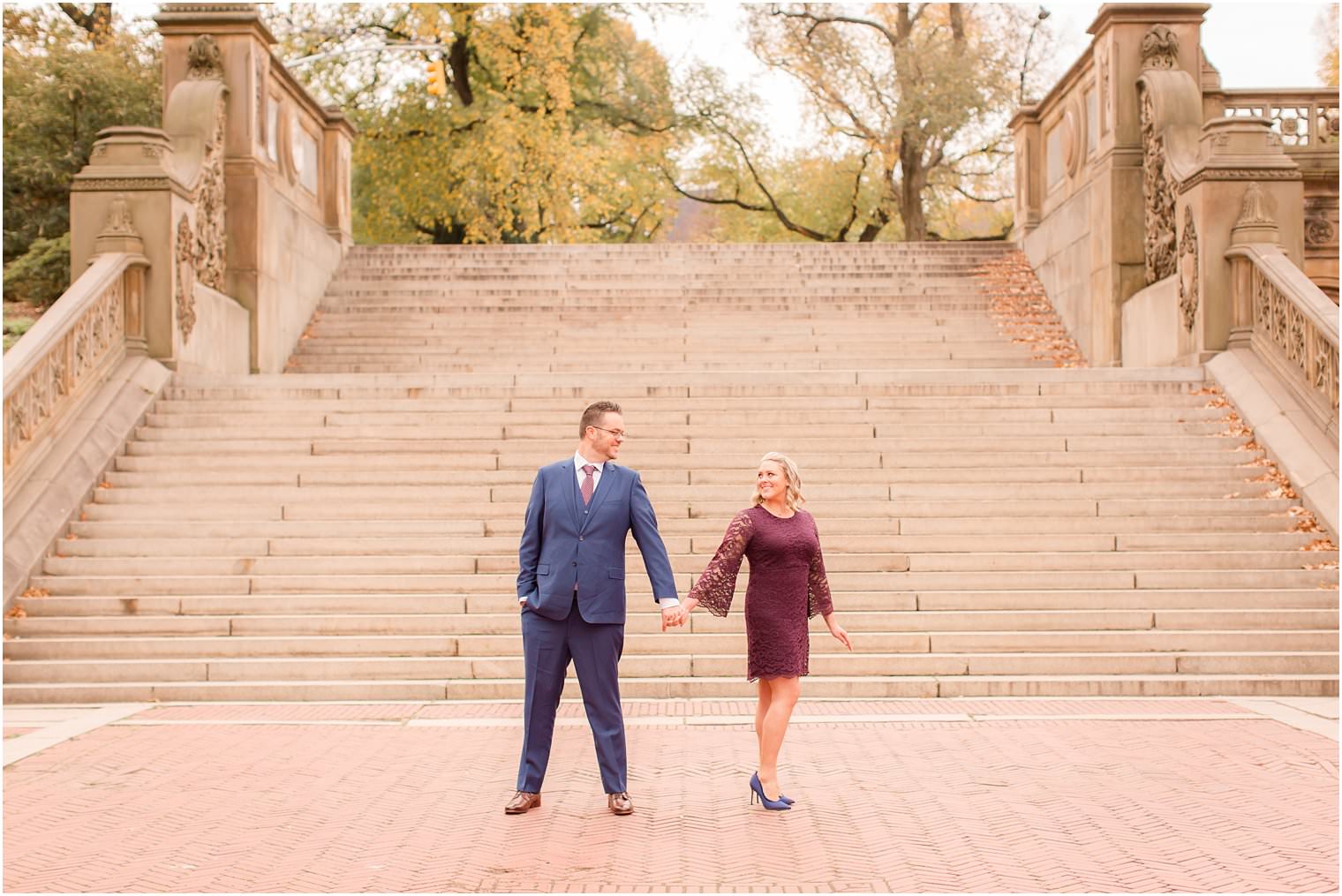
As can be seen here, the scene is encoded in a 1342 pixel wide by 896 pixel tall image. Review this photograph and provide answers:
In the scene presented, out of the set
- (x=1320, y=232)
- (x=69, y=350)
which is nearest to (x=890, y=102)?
(x=1320, y=232)

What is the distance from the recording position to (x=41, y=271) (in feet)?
72.3

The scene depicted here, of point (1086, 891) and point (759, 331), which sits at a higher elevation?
point (759, 331)

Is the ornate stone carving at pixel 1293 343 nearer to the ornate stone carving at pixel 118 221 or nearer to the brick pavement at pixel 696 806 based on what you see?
the brick pavement at pixel 696 806

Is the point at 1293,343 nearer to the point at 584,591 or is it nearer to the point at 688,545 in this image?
the point at 688,545

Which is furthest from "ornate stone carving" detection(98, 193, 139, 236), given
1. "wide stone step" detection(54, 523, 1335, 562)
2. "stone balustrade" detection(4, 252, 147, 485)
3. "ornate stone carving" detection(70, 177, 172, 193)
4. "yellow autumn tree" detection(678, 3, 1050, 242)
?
"yellow autumn tree" detection(678, 3, 1050, 242)

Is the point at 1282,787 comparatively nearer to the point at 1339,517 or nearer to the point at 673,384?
the point at 1339,517

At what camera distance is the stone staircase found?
9.45 m

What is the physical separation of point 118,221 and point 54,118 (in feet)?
36.6

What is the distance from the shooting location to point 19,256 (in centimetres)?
2302

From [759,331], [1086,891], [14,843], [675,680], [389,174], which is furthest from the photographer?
[389,174]

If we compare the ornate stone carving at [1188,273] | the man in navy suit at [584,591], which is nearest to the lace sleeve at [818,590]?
the man in navy suit at [584,591]

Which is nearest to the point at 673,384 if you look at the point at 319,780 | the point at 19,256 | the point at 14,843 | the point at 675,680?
the point at 675,680

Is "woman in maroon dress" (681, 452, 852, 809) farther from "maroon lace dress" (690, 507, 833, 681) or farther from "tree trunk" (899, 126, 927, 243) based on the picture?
"tree trunk" (899, 126, 927, 243)

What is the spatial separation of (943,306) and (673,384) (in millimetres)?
7942
